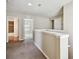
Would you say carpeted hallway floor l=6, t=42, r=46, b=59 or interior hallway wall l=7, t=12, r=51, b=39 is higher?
interior hallway wall l=7, t=12, r=51, b=39

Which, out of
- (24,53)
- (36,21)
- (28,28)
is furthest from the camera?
(36,21)

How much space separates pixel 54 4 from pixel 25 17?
11.6 ft


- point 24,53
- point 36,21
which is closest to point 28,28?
point 36,21

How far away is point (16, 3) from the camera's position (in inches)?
305

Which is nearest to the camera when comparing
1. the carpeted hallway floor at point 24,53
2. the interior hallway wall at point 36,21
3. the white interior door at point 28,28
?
the carpeted hallway floor at point 24,53

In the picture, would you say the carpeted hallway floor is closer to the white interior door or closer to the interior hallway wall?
the white interior door

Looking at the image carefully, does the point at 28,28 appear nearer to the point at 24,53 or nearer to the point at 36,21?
the point at 36,21

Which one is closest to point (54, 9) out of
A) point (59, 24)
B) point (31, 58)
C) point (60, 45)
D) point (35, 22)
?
point (59, 24)

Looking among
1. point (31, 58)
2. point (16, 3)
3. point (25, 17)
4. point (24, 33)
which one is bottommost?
point (31, 58)

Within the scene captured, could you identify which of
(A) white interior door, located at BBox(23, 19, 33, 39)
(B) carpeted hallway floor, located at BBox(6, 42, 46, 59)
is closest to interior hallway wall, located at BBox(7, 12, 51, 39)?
(A) white interior door, located at BBox(23, 19, 33, 39)

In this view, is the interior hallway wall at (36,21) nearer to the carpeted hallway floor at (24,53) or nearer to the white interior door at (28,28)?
the white interior door at (28,28)

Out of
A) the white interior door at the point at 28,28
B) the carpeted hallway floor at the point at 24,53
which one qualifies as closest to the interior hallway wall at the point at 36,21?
the white interior door at the point at 28,28

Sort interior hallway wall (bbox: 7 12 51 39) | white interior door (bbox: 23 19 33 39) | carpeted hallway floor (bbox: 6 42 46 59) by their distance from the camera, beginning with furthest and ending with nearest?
1. interior hallway wall (bbox: 7 12 51 39)
2. white interior door (bbox: 23 19 33 39)
3. carpeted hallway floor (bbox: 6 42 46 59)
